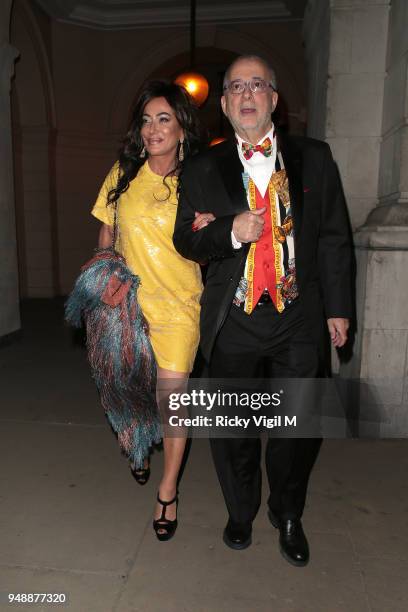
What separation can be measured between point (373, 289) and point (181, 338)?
1717mm

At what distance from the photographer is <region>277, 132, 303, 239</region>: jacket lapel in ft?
6.86

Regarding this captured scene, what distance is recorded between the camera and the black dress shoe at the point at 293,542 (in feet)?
7.36

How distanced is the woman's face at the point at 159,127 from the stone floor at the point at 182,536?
1948 mm

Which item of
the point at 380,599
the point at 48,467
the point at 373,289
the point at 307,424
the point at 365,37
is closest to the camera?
the point at 380,599

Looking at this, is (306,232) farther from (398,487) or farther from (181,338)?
(398,487)

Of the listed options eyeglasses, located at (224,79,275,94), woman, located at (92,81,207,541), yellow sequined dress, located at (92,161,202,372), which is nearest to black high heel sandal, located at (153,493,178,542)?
woman, located at (92,81,207,541)

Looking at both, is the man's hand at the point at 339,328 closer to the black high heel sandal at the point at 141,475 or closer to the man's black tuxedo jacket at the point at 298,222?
the man's black tuxedo jacket at the point at 298,222

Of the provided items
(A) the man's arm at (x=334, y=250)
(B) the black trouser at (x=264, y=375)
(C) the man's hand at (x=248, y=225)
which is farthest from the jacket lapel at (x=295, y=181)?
(B) the black trouser at (x=264, y=375)

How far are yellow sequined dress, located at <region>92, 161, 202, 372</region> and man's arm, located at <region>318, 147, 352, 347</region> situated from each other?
2.16 feet

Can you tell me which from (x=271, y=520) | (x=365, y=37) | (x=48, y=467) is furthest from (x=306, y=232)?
(x=365, y=37)

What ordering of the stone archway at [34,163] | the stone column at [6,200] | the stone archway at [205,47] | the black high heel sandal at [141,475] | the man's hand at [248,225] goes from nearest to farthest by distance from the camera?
the man's hand at [248,225] → the black high heel sandal at [141,475] → the stone column at [6,200] → the stone archway at [34,163] → the stone archway at [205,47]

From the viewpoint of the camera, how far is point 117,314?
2543 mm

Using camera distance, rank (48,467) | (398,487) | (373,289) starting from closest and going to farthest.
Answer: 1. (398,487)
2. (48,467)
3. (373,289)

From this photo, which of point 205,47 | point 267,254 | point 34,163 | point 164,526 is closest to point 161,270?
point 267,254
